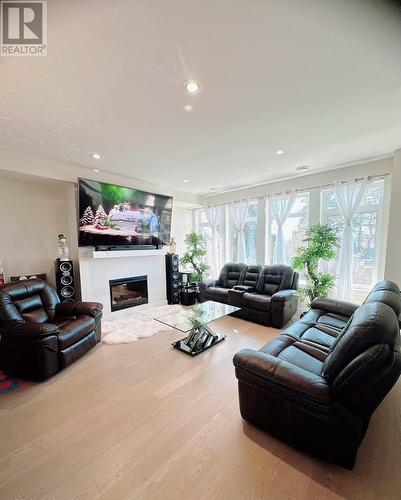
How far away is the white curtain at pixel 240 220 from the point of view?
511 centimetres

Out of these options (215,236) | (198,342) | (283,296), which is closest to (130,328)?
(198,342)

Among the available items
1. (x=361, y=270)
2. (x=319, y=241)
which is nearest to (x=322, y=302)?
(x=319, y=241)

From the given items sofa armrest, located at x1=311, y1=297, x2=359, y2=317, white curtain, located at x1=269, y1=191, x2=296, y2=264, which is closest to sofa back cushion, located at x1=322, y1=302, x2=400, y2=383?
sofa armrest, located at x1=311, y1=297, x2=359, y2=317

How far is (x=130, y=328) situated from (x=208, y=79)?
136 inches

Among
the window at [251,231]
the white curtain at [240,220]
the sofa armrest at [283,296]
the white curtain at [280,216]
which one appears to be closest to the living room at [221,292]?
the sofa armrest at [283,296]

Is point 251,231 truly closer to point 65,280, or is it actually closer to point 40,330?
point 65,280

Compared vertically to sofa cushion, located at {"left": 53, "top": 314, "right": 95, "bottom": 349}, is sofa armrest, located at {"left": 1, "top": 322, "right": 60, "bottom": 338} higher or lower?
higher

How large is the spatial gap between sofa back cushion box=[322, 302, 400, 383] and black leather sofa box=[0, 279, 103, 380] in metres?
2.59

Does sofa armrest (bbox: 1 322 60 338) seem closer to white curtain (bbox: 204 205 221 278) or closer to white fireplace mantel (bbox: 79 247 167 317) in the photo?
white fireplace mantel (bbox: 79 247 167 317)

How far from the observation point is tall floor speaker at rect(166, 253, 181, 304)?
4977 millimetres

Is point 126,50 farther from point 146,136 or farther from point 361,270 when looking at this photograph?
point 361,270

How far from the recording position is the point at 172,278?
4.98 metres

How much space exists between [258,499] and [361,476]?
2.24ft

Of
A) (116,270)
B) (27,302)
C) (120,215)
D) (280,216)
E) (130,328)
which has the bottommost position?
(130,328)
